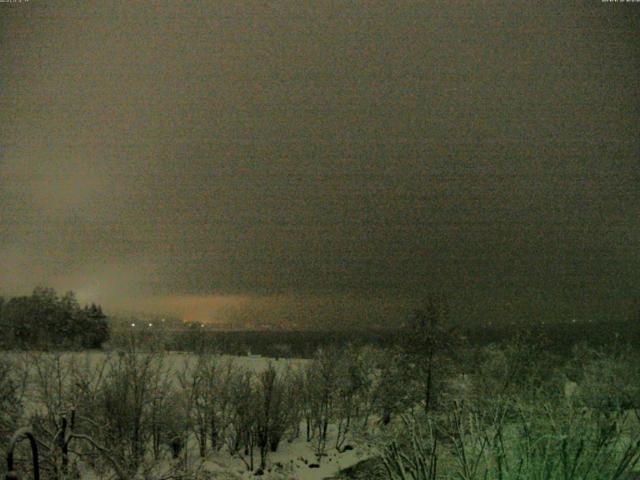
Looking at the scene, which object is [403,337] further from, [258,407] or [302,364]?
[302,364]

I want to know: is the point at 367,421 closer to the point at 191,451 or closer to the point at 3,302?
the point at 191,451

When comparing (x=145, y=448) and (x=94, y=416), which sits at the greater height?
(x=94, y=416)

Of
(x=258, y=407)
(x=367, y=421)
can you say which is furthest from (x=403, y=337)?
(x=258, y=407)

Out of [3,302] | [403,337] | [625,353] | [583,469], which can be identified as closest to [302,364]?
[403,337]

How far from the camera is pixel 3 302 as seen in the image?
51.1 m

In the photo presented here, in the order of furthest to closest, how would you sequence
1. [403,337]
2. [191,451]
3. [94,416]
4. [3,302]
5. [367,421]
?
1. [3,302]
2. [367,421]
3. [403,337]
4. [191,451]
5. [94,416]

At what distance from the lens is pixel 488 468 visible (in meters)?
5.57

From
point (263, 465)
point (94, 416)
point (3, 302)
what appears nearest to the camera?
point (94, 416)

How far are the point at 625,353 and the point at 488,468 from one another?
30386 millimetres

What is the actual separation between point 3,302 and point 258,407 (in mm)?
35533

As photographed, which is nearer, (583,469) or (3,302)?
(583,469)

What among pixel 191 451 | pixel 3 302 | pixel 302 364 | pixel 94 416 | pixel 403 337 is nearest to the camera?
pixel 94 416

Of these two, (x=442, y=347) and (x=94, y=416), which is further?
(x=442, y=347)

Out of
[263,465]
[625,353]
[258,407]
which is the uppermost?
[625,353]
